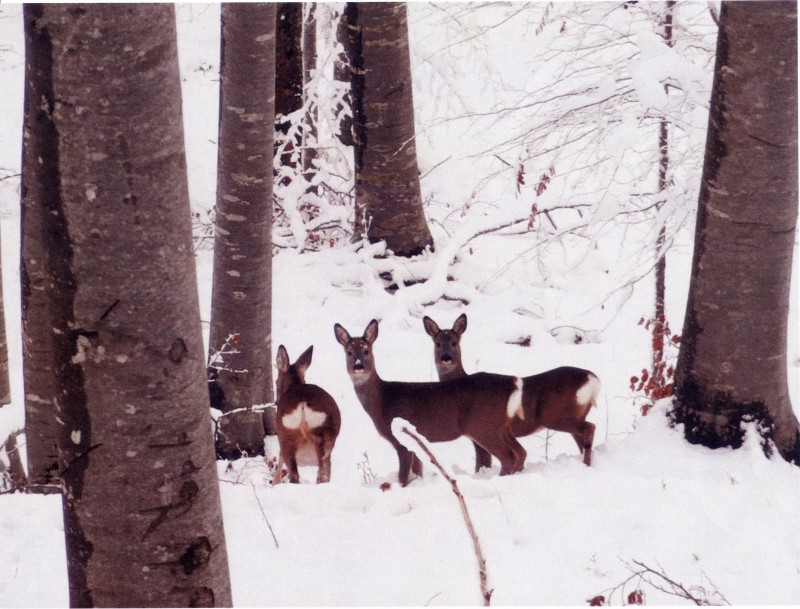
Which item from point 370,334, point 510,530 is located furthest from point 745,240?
point 370,334

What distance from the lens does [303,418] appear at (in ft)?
20.2

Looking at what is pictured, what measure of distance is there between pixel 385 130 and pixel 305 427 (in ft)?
16.3

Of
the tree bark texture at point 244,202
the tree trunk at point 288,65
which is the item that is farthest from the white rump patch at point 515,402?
the tree trunk at point 288,65

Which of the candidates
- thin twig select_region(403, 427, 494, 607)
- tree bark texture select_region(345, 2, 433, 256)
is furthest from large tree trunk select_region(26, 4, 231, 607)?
tree bark texture select_region(345, 2, 433, 256)

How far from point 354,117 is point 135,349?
27.1 feet

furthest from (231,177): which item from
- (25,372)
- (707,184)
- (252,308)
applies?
(707,184)

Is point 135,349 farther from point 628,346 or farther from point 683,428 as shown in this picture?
point 628,346

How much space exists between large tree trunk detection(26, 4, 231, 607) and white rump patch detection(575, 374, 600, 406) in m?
3.62

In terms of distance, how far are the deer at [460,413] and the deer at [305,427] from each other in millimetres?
353

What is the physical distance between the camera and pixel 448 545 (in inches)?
168

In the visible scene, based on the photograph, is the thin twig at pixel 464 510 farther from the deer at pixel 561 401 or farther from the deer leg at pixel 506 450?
the deer at pixel 561 401

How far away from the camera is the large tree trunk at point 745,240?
498 cm

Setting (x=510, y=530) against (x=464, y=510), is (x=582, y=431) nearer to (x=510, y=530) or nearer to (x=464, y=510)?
(x=510, y=530)

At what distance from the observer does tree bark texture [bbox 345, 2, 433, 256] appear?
10.1 metres
